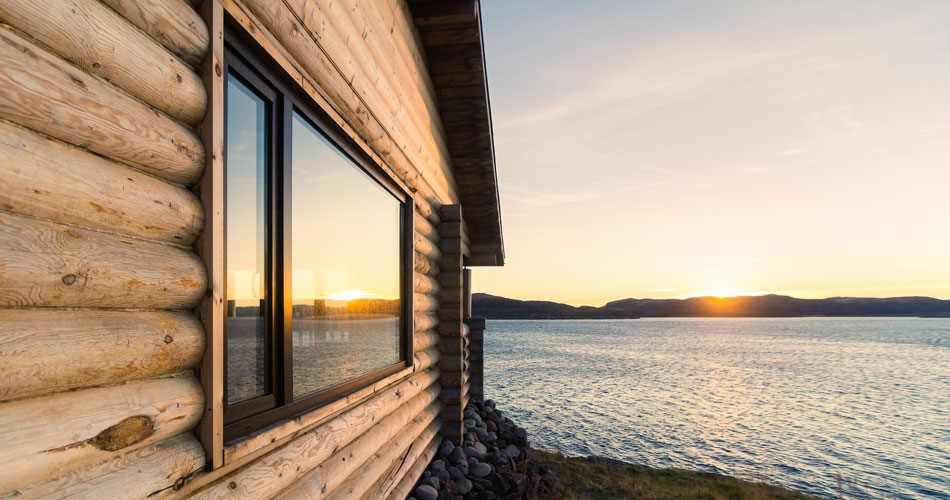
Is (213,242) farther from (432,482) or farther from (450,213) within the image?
(450,213)

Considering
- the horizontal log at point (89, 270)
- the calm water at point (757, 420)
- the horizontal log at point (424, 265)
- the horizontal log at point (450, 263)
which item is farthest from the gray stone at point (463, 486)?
the calm water at point (757, 420)

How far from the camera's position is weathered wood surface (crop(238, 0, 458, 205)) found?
2.53 m

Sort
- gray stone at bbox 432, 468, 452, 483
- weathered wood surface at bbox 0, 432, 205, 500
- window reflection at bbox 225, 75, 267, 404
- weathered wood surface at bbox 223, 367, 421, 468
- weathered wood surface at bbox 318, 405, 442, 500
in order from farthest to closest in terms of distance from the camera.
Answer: gray stone at bbox 432, 468, 452, 483, weathered wood surface at bbox 318, 405, 442, 500, window reflection at bbox 225, 75, 267, 404, weathered wood surface at bbox 223, 367, 421, 468, weathered wood surface at bbox 0, 432, 205, 500

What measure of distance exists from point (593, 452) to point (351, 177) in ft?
37.7

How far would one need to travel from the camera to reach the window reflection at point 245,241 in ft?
7.17

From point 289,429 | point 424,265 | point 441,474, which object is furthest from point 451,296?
point 289,429

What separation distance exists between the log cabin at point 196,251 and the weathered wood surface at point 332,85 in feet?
0.07

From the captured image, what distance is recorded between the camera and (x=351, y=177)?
3719mm

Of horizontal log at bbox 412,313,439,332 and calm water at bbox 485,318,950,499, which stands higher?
horizontal log at bbox 412,313,439,332

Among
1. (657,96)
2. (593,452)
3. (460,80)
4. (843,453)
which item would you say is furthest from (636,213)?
(460,80)

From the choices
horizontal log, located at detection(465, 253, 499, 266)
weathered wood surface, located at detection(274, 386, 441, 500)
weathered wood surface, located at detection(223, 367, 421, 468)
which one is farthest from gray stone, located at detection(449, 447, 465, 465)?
horizontal log, located at detection(465, 253, 499, 266)

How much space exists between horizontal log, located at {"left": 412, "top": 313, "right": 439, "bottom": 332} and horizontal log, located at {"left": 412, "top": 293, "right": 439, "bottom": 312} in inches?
2.6

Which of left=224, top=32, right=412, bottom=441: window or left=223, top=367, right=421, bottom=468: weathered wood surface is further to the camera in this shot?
left=224, top=32, right=412, bottom=441: window

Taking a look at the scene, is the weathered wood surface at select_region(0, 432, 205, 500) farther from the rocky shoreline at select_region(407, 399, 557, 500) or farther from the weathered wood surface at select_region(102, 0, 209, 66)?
the rocky shoreline at select_region(407, 399, 557, 500)
